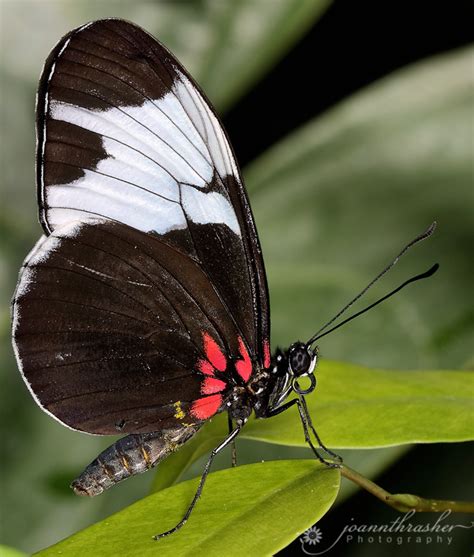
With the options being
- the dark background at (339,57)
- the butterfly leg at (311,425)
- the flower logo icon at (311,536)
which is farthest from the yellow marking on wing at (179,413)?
the dark background at (339,57)

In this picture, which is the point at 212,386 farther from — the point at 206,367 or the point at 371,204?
the point at 371,204

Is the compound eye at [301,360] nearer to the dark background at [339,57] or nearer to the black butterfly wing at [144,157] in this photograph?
the black butterfly wing at [144,157]

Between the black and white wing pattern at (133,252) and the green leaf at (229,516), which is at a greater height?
the black and white wing pattern at (133,252)

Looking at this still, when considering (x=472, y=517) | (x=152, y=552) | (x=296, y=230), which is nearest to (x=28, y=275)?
(x=152, y=552)

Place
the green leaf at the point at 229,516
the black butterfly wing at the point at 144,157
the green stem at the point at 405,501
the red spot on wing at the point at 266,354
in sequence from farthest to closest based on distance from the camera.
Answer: the red spot on wing at the point at 266,354, the black butterfly wing at the point at 144,157, the green stem at the point at 405,501, the green leaf at the point at 229,516

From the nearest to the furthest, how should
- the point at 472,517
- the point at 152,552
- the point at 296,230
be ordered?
the point at 152,552 → the point at 472,517 → the point at 296,230

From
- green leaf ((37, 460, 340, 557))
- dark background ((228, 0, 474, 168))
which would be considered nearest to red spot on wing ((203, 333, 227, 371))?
green leaf ((37, 460, 340, 557))

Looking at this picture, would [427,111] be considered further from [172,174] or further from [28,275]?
[28,275]
